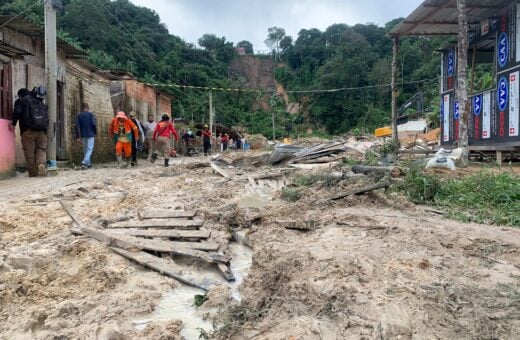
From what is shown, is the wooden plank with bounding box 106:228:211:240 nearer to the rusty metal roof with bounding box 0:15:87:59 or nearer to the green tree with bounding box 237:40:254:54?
the rusty metal roof with bounding box 0:15:87:59

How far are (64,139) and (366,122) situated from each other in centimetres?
4374

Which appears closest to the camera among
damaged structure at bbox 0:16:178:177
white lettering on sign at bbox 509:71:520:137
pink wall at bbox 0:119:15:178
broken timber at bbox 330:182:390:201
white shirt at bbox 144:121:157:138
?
broken timber at bbox 330:182:390:201

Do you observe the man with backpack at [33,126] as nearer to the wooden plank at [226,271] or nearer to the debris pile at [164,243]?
the debris pile at [164,243]

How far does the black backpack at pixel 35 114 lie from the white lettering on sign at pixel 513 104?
10058mm

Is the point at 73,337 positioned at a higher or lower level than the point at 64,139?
lower

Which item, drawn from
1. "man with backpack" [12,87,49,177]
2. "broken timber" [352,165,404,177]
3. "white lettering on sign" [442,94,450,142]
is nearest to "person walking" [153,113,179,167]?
"man with backpack" [12,87,49,177]

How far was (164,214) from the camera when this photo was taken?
4902 millimetres

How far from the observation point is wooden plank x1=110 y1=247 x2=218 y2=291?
3.09m

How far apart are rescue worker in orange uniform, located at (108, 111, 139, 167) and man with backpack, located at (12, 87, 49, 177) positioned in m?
2.50

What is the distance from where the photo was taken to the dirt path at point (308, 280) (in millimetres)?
2148

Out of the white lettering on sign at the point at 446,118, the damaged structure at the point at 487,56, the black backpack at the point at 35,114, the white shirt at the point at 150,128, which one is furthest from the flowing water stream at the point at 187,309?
the white shirt at the point at 150,128

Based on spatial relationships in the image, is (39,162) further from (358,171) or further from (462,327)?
(462,327)

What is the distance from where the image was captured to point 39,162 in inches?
328

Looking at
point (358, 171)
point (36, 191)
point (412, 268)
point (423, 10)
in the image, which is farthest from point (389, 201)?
point (423, 10)
